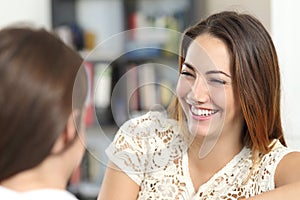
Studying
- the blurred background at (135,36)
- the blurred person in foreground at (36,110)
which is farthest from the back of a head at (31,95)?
the blurred background at (135,36)

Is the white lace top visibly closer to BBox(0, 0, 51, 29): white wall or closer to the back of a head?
the back of a head

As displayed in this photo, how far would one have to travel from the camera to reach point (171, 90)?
172cm

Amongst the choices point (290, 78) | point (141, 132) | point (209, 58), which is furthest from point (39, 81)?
point (290, 78)

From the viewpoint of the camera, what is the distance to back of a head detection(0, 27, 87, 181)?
2.68 ft

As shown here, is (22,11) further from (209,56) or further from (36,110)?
(36,110)

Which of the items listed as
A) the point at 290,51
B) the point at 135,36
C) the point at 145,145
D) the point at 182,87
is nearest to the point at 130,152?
the point at 145,145

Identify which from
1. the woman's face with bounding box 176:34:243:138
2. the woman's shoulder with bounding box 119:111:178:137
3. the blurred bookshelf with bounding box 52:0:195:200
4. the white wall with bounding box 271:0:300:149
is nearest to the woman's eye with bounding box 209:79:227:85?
the woman's face with bounding box 176:34:243:138

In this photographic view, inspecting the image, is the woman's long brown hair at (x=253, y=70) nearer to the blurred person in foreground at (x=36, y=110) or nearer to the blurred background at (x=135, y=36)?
the blurred background at (x=135, y=36)

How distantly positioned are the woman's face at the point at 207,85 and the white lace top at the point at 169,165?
0.12m

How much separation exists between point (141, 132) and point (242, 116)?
29cm

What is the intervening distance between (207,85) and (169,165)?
10.5 inches

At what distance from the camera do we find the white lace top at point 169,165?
1.50 metres

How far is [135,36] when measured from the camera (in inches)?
110

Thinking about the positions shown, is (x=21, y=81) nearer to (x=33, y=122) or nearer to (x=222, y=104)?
(x=33, y=122)
